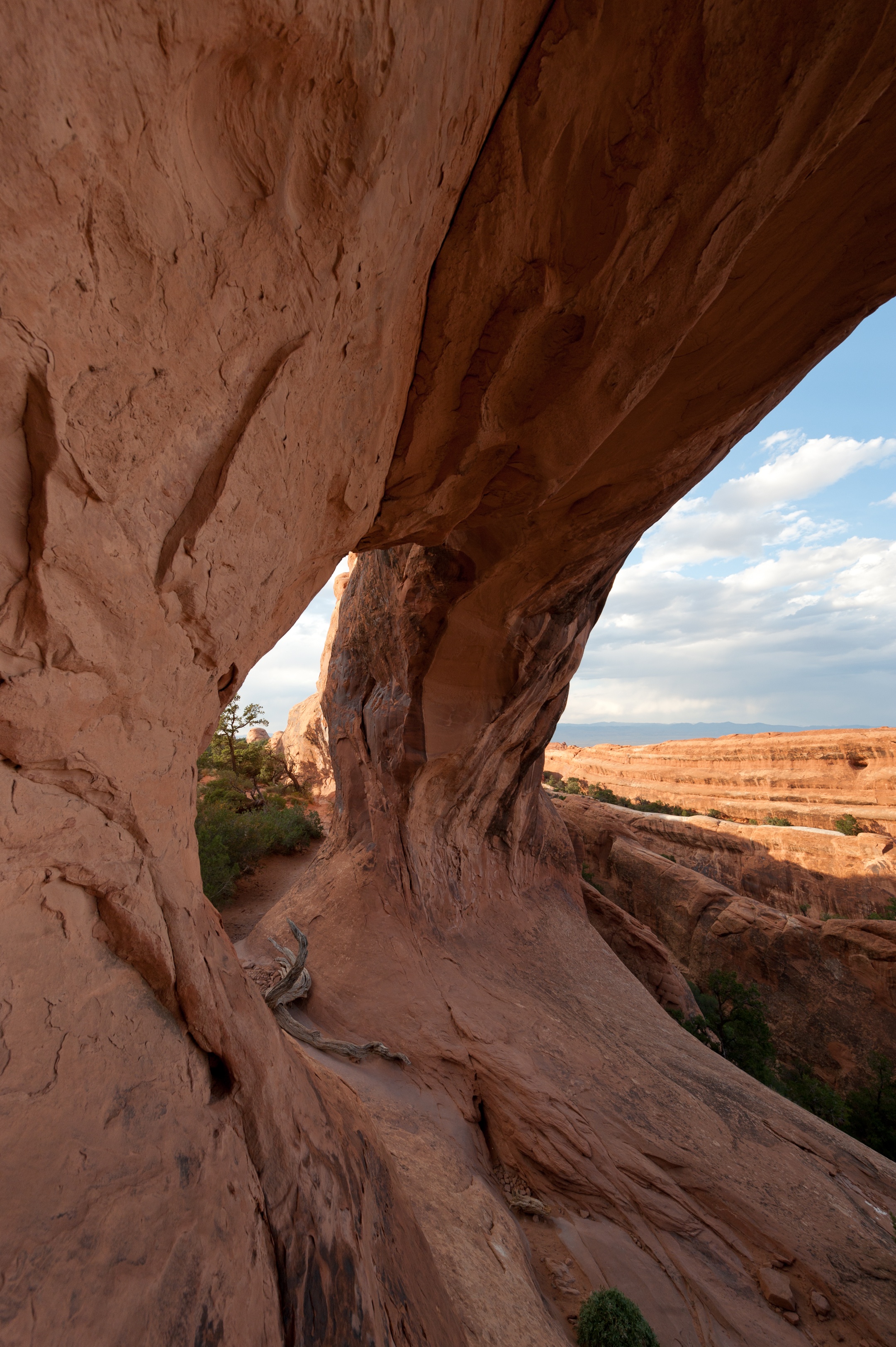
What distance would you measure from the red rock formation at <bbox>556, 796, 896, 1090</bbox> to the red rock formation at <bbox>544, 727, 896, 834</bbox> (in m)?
12.5

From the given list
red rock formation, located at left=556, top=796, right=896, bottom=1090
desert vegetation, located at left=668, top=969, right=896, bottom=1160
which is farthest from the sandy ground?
red rock formation, located at left=556, top=796, right=896, bottom=1090

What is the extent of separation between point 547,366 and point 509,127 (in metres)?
1.73

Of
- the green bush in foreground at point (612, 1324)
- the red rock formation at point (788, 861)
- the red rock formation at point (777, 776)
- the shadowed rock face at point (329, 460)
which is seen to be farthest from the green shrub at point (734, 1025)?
the red rock formation at point (777, 776)

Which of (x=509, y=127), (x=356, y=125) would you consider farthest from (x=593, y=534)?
(x=356, y=125)

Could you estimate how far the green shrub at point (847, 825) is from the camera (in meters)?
25.0

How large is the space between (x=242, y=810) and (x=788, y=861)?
24.0 metres

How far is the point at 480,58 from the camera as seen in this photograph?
10.3 feet

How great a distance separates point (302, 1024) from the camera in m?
7.48

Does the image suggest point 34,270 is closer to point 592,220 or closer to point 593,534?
point 592,220

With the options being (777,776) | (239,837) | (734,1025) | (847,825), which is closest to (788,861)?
(847,825)

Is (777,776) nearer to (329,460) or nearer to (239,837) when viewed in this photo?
(239,837)

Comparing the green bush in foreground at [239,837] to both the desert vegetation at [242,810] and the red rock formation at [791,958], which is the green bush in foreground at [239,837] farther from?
the red rock formation at [791,958]

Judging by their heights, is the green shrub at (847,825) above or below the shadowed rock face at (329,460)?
below

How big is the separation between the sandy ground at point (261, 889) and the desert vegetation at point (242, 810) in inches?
10.2
